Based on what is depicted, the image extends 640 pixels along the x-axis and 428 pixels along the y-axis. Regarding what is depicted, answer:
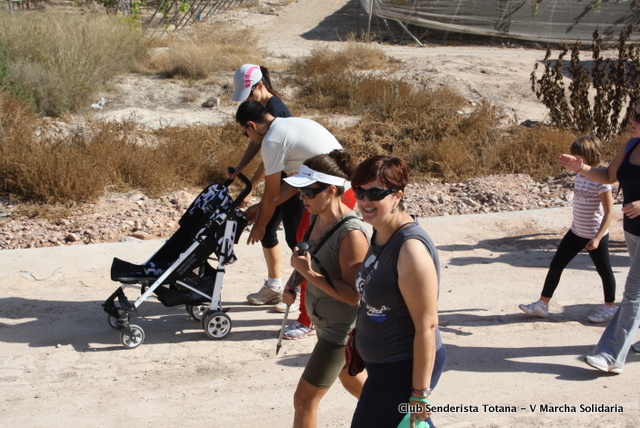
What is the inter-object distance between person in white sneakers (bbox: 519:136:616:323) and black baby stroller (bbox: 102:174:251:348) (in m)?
2.38

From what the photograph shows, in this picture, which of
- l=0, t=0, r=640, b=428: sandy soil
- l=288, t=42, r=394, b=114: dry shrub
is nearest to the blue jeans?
l=0, t=0, r=640, b=428: sandy soil

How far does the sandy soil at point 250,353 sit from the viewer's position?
4.02 meters

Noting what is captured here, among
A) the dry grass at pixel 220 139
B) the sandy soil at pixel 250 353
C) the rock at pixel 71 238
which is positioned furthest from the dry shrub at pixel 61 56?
the sandy soil at pixel 250 353

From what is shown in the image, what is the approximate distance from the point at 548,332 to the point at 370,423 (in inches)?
114

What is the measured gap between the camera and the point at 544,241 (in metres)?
7.15

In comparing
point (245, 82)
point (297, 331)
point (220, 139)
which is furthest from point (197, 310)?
point (220, 139)

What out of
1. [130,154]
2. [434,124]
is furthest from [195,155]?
[434,124]

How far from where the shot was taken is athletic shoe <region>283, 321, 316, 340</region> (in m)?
4.89

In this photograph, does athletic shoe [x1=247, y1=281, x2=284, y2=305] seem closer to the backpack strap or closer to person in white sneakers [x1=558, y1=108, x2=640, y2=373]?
person in white sneakers [x1=558, y1=108, x2=640, y2=373]

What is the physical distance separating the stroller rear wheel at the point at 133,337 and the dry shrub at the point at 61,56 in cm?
815

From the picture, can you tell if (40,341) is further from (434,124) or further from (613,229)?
(434,124)

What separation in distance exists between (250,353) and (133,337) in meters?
0.84

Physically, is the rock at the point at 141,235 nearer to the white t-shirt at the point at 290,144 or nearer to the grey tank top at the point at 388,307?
the white t-shirt at the point at 290,144

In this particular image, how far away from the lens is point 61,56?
13273mm
